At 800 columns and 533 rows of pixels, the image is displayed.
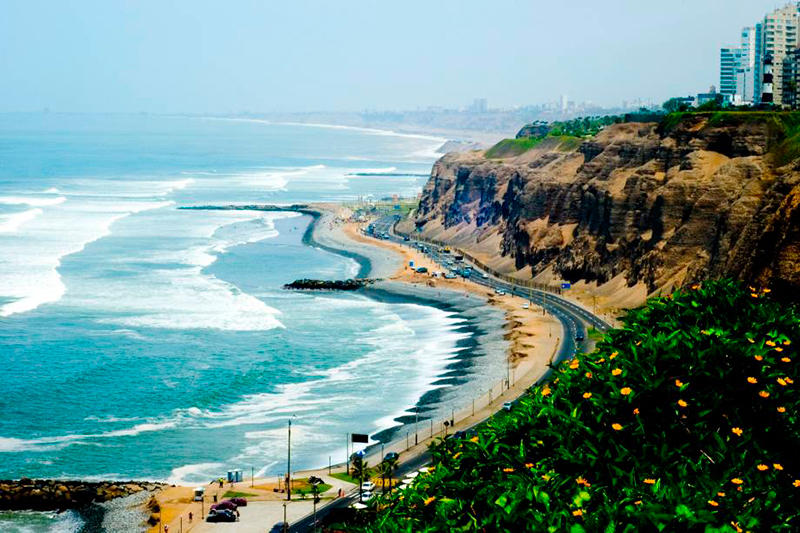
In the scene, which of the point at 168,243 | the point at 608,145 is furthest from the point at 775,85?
the point at 168,243

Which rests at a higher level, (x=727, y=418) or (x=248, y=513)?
(x=727, y=418)

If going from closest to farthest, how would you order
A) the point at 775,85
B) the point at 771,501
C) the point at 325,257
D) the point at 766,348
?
the point at 771,501 → the point at 766,348 → the point at 325,257 → the point at 775,85

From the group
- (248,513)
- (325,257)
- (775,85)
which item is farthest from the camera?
(775,85)

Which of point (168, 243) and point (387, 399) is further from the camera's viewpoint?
point (168, 243)

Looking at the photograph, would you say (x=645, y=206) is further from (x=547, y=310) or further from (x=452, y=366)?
(x=452, y=366)

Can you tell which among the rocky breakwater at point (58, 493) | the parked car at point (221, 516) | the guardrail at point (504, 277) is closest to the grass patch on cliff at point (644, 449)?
the parked car at point (221, 516)

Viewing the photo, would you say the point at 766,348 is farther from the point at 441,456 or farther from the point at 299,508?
the point at 299,508

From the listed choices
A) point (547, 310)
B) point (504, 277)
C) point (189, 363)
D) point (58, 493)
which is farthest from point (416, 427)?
point (504, 277)
